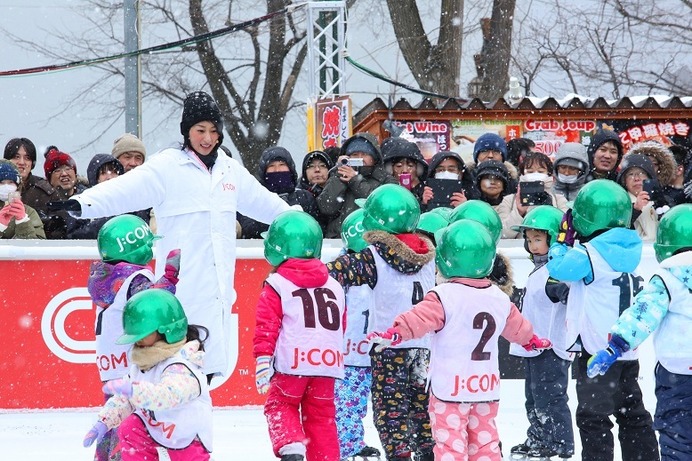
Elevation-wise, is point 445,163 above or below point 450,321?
above

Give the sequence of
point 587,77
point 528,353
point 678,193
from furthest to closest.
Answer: point 587,77, point 678,193, point 528,353

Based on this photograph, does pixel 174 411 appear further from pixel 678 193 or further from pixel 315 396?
pixel 678 193

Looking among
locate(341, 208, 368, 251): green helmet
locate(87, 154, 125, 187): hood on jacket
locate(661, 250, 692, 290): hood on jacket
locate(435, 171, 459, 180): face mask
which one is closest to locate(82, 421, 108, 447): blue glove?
locate(341, 208, 368, 251): green helmet

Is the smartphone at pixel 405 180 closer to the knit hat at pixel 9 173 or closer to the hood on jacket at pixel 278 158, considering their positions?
the hood on jacket at pixel 278 158

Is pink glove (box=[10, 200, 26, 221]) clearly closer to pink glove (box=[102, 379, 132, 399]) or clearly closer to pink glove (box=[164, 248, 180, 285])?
pink glove (box=[164, 248, 180, 285])

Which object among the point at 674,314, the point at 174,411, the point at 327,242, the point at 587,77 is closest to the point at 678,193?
the point at 327,242

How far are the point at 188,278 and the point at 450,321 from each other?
Answer: 4.67 ft

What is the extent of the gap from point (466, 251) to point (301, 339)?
994 mm

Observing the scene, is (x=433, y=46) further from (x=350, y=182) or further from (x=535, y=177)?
(x=350, y=182)

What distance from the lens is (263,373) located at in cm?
534

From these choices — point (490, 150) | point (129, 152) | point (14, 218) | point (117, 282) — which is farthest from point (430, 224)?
point (14, 218)

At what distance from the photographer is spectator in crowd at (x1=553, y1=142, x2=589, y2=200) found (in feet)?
28.0

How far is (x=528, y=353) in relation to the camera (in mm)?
7105

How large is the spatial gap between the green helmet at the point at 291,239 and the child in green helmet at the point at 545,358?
1.81 meters
